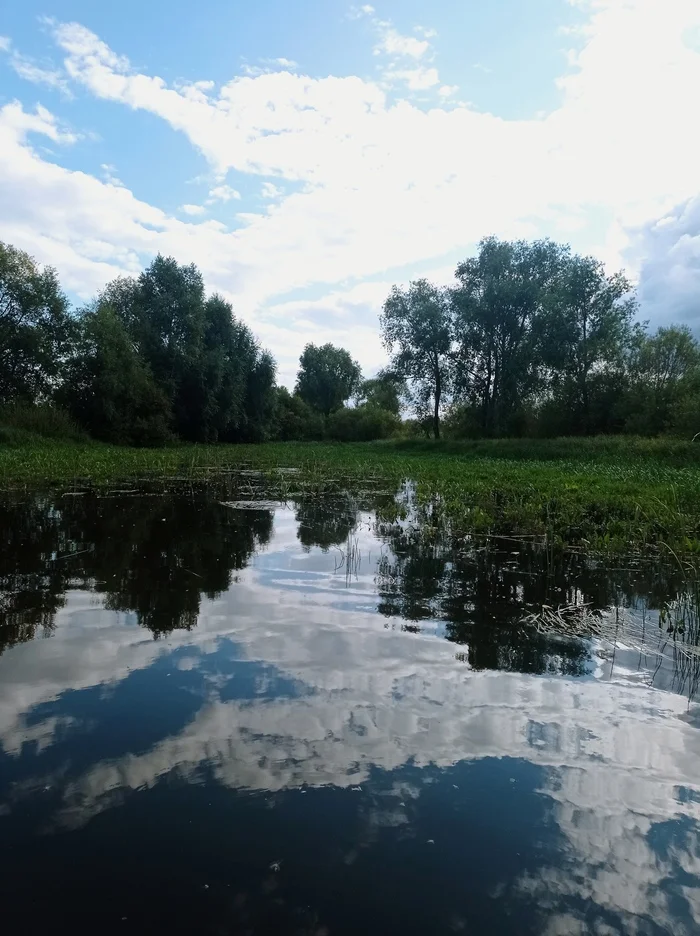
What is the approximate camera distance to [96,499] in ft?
39.7

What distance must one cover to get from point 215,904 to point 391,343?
47.4 m

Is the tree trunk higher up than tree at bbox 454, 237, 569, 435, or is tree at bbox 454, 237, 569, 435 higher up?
tree at bbox 454, 237, 569, 435

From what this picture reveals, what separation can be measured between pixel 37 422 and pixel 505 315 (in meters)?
29.8

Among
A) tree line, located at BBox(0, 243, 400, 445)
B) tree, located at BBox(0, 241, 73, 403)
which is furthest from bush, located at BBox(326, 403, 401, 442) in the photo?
tree, located at BBox(0, 241, 73, 403)

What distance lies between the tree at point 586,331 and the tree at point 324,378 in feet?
201

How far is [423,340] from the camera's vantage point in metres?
45.7

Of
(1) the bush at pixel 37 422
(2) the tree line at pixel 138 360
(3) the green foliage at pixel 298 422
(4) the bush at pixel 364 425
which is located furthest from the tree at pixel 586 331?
(3) the green foliage at pixel 298 422

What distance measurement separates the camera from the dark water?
2.18 metres

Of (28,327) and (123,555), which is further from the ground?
(28,327)

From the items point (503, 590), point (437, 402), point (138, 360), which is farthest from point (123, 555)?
point (437, 402)

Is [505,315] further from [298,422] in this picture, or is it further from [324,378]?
[324,378]

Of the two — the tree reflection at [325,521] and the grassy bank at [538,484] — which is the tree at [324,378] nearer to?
the grassy bank at [538,484]

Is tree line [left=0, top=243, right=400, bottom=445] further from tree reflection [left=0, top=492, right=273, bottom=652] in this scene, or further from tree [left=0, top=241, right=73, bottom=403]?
tree reflection [left=0, top=492, right=273, bottom=652]

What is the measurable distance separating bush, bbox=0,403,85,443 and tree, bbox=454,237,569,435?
87.8 ft
